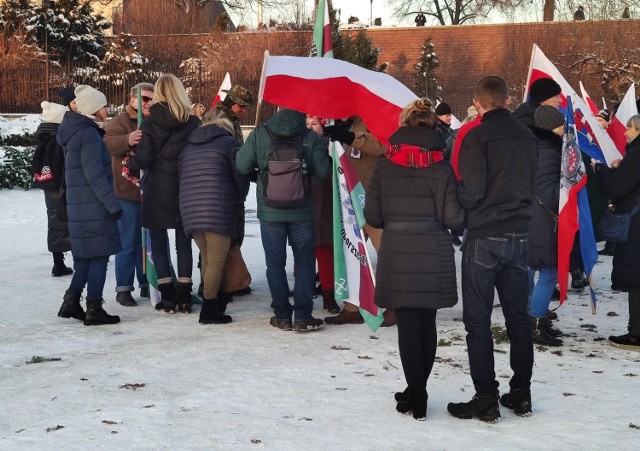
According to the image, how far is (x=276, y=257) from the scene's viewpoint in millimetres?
7008

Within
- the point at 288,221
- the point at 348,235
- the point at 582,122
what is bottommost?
the point at 348,235

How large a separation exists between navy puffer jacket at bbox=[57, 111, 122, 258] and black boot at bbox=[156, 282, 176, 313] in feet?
2.38

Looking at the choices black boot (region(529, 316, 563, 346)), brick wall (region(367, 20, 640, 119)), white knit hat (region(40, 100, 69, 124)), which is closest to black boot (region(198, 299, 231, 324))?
black boot (region(529, 316, 563, 346))

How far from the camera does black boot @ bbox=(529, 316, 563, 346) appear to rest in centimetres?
670

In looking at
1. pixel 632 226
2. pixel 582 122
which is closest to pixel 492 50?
pixel 582 122

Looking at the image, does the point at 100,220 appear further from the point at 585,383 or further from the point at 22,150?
the point at 22,150

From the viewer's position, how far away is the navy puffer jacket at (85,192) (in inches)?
280

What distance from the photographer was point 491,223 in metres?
4.91

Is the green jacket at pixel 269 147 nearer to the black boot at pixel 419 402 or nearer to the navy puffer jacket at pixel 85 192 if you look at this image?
the navy puffer jacket at pixel 85 192

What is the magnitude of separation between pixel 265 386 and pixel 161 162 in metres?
2.65

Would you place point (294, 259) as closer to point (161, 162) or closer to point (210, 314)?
point (210, 314)

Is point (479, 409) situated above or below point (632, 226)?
below

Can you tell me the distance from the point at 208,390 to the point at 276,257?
1753 mm

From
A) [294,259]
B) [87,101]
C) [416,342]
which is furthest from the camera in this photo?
[87,101]
